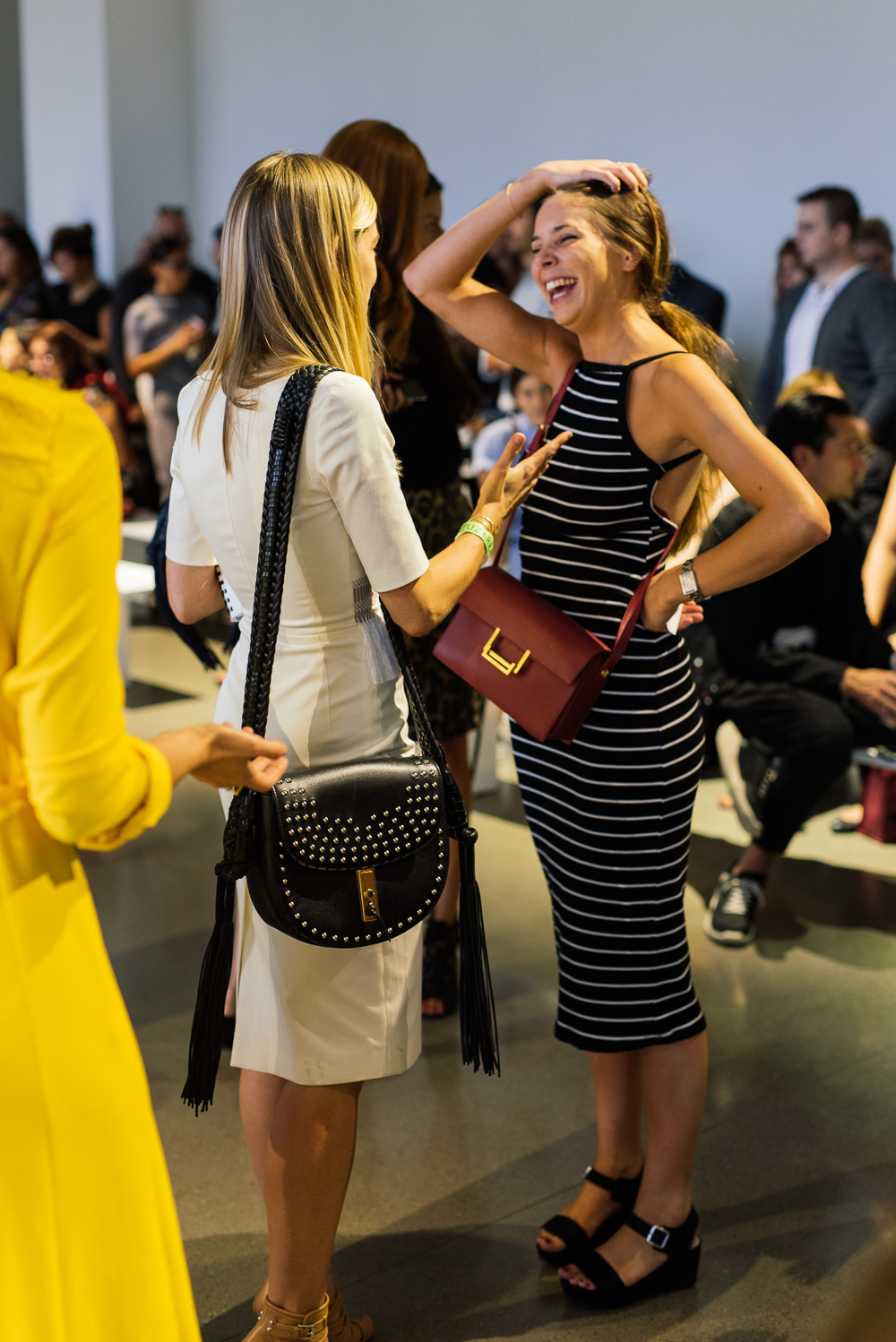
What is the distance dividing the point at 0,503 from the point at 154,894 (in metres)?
2.66

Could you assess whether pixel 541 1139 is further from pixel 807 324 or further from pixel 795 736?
pixel 807 324

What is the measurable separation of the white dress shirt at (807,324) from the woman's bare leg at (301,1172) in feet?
15.8

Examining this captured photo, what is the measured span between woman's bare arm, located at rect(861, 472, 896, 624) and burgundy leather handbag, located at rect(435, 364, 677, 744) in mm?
1939

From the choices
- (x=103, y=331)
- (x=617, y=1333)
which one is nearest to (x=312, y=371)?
(x=617, y=1333)

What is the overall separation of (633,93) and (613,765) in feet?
20.2

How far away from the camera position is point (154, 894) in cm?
353

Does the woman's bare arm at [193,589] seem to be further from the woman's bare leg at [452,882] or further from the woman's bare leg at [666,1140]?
the woman's bare leg at [452,882]

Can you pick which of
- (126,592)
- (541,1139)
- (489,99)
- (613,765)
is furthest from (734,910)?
(489,99)

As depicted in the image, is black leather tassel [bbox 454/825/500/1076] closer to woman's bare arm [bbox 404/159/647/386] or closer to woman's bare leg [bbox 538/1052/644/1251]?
woman's bare leg [bbox 538/1052/644/1251]

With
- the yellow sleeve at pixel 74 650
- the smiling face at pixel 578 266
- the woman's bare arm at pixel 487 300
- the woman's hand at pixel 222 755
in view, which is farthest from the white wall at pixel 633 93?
the yellow sleeve at pixel 74 650

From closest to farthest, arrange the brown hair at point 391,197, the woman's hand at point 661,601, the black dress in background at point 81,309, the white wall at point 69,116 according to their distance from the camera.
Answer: the woman's hand at point 661,601 → the brown hair at point 391,197 → the white wall at point 69,116 → the black dress in background at point 81,309

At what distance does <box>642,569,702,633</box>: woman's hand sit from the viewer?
1.87 m

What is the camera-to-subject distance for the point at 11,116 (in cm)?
1238

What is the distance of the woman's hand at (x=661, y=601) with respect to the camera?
187 cm
